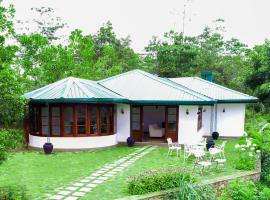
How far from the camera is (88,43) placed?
2762 centimetres

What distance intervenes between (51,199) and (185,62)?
30.5 metres

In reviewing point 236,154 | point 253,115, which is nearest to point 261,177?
point 236,154

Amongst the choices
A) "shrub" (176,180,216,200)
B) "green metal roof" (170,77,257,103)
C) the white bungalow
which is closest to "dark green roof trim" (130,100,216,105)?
the white bungalow

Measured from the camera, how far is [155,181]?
8727 millimetres

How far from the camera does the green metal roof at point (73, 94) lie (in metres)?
15.2

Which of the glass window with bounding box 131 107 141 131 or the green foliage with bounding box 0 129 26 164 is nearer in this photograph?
the green foliage with bounding box 0 129 26 164

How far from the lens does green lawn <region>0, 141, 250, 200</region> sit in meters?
9.23

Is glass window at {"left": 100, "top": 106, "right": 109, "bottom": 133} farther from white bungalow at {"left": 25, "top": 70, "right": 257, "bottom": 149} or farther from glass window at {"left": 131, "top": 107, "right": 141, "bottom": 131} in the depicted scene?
glass window at {"left": 131, "top": 107, "right": 141, "bottom": 131}

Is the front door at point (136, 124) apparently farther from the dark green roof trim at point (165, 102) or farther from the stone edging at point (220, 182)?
the stone edging at point (220, 182)

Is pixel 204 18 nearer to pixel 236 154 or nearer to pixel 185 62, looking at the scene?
pixel 185 62

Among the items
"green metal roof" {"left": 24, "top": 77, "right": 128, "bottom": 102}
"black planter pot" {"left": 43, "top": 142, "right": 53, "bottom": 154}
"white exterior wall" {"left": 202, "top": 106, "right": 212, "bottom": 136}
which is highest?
"green metal roof" {"left": 24, "top": 77, "right": 128, "bottom": 102}

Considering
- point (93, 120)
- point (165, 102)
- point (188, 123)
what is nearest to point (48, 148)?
point (93, 120)

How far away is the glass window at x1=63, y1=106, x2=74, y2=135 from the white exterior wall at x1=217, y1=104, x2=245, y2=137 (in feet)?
33.9

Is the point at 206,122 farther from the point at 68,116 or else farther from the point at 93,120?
the point at 68,116
